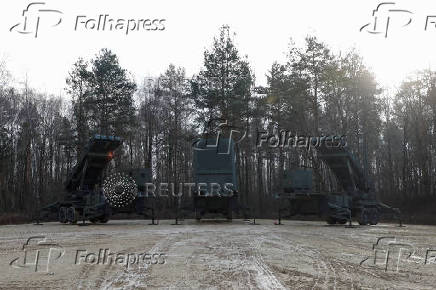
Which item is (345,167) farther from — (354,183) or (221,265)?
(221,265)

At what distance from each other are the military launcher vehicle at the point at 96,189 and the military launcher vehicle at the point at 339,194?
6.25 m

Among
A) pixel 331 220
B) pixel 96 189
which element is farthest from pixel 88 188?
pixel 331 220

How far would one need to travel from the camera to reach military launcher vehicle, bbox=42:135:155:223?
61.6 feet

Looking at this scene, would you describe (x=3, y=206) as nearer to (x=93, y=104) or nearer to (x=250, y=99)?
(x=93, y=104)

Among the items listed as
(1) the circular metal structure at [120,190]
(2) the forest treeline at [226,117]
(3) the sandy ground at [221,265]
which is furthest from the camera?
(2) the forest treeline at [226,117]

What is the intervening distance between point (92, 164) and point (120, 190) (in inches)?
79.9

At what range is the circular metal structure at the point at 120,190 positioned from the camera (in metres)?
18.6

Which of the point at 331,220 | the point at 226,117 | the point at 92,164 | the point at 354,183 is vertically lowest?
the point at 331,220

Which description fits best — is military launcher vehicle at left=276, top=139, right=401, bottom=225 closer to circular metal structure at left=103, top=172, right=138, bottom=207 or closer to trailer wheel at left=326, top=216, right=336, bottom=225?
trailer wheel at left=326, top=216, right=336, bottom=225

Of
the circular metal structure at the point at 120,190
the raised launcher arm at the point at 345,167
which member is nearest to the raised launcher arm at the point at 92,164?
the circular metal structure at the point at 120,190

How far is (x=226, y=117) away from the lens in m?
30.3

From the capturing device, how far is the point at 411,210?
87.4 ft

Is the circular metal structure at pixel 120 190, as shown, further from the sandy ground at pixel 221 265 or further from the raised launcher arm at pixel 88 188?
the sandy ground at pixel 221 265

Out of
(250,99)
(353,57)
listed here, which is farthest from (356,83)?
(250,99)
